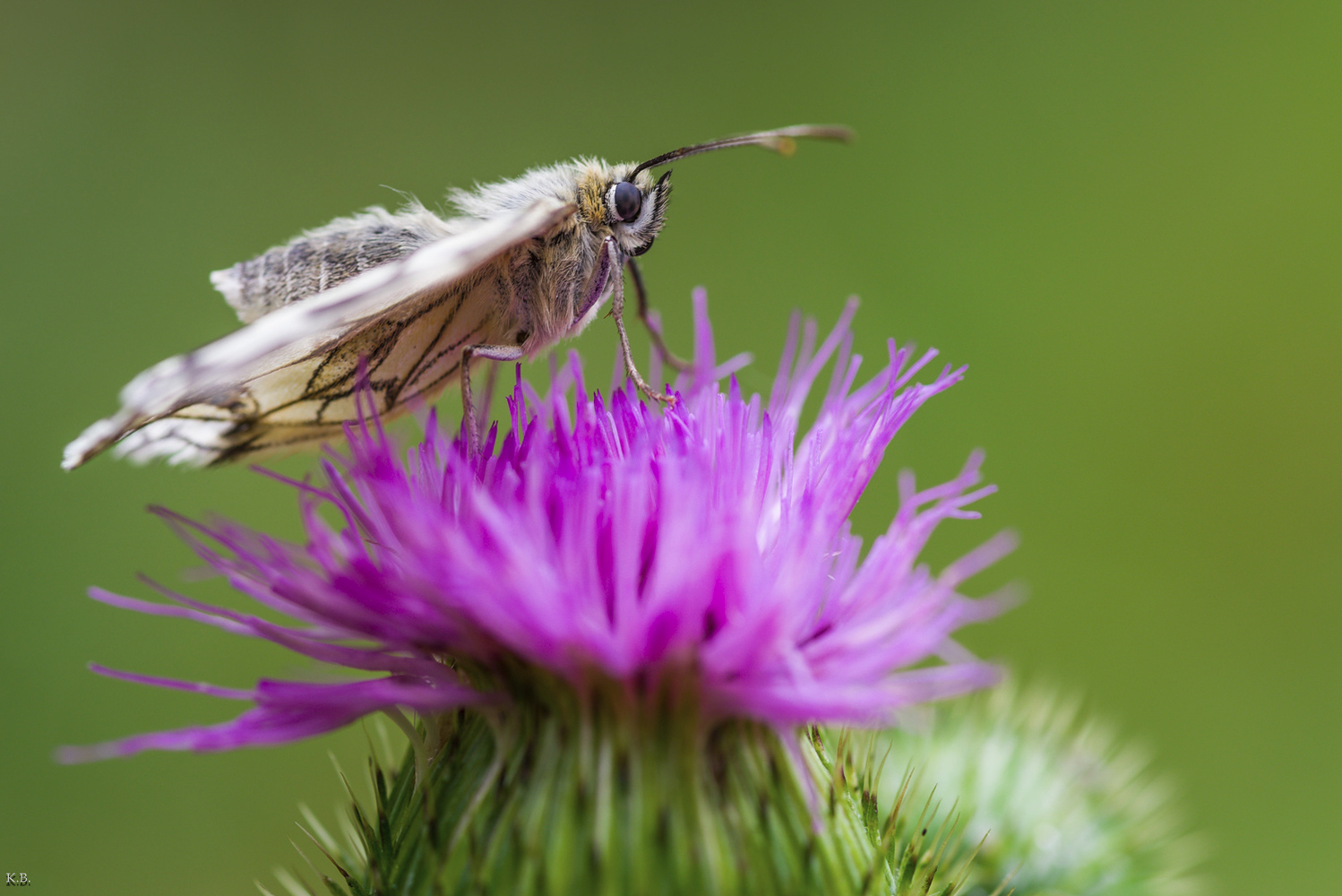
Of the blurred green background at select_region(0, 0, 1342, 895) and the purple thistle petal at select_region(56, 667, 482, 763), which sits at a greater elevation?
the blurred green background at select_region(0, 0, 1342, 895)

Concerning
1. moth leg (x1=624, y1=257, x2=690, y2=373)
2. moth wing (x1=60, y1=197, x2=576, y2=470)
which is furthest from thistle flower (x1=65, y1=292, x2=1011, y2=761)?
moth leg (x1=624, y1=257, x2=690, y2=373)

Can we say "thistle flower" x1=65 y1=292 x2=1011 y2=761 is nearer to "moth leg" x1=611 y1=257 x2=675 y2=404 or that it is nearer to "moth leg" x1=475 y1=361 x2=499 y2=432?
"moth leg" x1=475 y1=361 x2=499 y2=432

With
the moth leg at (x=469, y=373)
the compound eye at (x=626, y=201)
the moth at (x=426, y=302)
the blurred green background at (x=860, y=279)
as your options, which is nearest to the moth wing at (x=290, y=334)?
the moth at (x=426, y=302)

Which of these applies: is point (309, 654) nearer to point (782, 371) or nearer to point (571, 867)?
point (571, 867)

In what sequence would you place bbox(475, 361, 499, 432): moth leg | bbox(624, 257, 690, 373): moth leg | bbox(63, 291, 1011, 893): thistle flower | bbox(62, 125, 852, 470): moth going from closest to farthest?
bbox(63, 291, 1011, 893): thistle flower → bbox(475, 361, 499, 432): moth leg → bbox(62, 125, 852, 470): moth → bbox(624, 257, 690, 373): moth leg

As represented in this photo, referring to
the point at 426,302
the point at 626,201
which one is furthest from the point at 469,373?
the point at 626,201

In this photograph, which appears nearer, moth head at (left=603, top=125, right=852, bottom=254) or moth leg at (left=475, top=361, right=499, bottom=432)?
moth leg at (left=475, top=361, right=499, bottom=432)

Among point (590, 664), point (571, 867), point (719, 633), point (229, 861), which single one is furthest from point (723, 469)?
point (229, 861)

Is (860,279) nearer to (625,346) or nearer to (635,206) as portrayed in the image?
(635,206)
